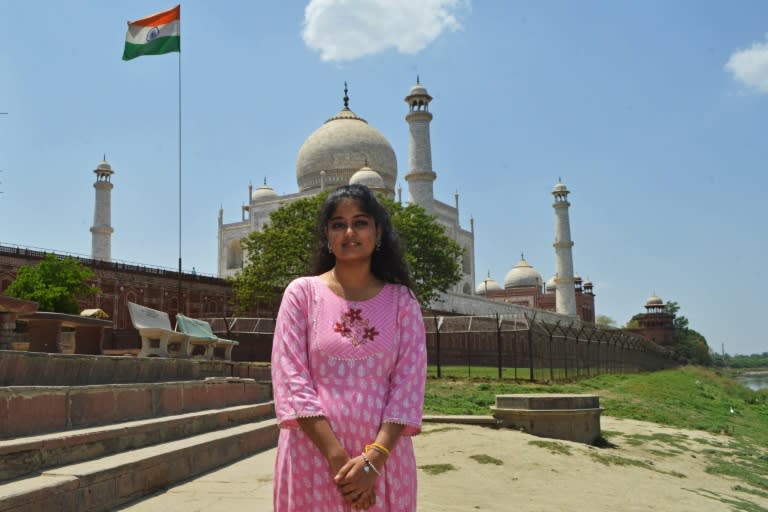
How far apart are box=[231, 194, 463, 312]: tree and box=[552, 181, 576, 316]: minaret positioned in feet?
83.3

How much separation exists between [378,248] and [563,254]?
1855 inches

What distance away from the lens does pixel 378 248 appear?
2729 mm

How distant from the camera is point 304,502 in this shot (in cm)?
231

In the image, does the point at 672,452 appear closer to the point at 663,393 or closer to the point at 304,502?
the point at 304,502

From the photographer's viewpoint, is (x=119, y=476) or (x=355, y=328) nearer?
(x=355, y=328)

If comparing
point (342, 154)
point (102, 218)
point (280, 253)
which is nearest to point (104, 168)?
point (102, 218)

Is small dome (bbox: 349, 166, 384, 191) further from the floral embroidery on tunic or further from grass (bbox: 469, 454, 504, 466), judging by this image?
the floral embroidery on tunic

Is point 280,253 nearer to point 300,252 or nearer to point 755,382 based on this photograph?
point 300,252

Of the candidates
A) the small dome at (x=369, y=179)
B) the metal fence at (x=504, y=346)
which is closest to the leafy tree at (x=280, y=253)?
the metal fence at (x=504, y=346)

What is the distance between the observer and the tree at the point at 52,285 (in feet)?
65.5

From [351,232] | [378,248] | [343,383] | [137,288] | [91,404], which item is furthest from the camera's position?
[137,288]

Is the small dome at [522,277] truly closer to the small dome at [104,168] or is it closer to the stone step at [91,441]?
the small dome at [104,168]

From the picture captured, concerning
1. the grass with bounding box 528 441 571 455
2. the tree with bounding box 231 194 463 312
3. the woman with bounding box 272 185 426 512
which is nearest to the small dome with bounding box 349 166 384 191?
the tree with bounding box 231 194 463 312

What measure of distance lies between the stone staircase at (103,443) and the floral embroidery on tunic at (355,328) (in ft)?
5.37
